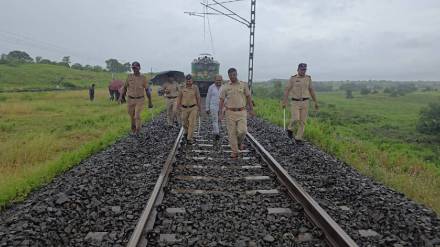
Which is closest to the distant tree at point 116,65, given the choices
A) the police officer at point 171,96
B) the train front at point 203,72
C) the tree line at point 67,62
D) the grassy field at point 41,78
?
the tree line at point 67,62

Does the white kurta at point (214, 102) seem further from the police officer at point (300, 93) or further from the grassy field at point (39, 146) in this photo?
the grassy field at point (39, 146)

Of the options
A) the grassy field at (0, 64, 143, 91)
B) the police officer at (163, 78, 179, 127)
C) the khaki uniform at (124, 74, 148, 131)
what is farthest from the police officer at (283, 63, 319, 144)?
the grassy field at (0, 64, 143, 91)

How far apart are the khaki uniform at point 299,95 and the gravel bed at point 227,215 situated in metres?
3.36

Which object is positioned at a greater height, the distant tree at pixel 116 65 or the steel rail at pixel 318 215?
the distant tree at pixel 116 65

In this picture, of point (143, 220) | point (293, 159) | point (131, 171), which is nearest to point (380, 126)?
point (293, 159)

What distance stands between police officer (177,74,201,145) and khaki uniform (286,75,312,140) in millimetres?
2411

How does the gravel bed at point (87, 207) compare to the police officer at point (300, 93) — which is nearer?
the gravel bed at point (87, 207)

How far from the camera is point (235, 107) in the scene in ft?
27.8

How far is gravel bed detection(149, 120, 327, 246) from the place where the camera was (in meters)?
4.22

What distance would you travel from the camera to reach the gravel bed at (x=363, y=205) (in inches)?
173

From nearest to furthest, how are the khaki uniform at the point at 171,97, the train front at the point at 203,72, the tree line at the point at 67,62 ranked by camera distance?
1. the khaki uniform at the point at 171,97
2. the train front at the point at 203,72
3. the tree line at the point at 67,62

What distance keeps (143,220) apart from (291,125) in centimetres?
692

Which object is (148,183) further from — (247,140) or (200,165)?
(247,140)

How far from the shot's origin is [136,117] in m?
11.7
